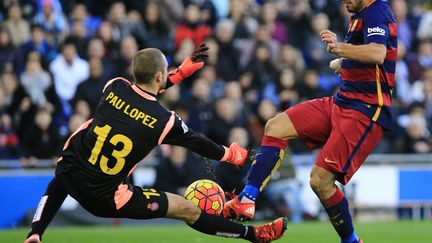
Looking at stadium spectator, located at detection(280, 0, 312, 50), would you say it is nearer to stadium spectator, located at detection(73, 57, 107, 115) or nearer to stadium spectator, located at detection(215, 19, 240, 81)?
stadium spectator, located at detection(215, 19, 240, 81)

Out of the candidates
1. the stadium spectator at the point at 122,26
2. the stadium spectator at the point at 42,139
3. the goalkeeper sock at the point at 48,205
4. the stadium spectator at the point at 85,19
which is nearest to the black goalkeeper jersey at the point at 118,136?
the goalkeeper sock at the point at 48,205

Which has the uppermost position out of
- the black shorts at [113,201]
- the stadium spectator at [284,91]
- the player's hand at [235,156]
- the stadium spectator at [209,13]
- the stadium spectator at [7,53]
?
the stadium spectator at [209,13]

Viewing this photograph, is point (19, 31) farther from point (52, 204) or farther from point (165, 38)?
point (52, 204)

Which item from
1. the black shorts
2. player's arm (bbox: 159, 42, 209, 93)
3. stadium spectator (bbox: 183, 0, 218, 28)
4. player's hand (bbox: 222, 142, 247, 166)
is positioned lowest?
the black shorts

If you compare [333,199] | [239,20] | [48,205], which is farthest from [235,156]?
[239,20]

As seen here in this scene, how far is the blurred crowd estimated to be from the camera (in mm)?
17078

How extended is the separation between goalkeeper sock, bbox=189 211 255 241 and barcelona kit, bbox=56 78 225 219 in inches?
14.9

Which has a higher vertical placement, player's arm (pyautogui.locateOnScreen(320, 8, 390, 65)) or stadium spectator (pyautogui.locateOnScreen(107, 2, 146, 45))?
player's arm (pyautogui.locateOnScreen(320, 8, 390, 65))

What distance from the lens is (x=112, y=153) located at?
908cm

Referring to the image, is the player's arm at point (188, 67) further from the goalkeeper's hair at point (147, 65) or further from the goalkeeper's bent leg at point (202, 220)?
the goalkeeper's bent leg at point (202, 220)

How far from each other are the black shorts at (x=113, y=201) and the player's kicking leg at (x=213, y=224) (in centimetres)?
12

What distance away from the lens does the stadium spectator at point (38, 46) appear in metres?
17.8

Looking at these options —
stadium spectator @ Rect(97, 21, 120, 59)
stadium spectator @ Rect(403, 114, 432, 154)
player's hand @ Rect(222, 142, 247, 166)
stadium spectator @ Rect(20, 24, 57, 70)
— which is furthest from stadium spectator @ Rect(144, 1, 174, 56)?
player's hand @ Rect(222, 142, 247, 166)

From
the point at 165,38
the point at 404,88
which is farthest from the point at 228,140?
the point at 404,88
